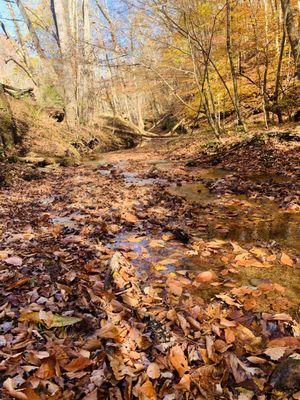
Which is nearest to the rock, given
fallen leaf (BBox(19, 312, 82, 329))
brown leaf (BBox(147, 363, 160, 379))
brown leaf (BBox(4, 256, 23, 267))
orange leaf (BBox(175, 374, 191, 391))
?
orange leaf (BBox(175, 374, 191, 391))

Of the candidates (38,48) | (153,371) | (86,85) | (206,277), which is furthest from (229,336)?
(38,48)

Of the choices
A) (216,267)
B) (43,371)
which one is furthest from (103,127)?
(43,371)

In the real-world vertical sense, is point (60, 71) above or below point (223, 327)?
above

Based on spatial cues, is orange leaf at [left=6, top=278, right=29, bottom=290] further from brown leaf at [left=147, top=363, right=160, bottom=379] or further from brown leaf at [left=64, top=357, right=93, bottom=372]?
brown leaf at [left=147, top=363, right=160, bottom=379]

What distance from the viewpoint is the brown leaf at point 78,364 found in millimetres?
1905

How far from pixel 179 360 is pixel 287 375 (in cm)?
60

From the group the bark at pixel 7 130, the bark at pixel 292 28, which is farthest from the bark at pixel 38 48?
the bark at pixel 292 28

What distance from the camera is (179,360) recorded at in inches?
79.5

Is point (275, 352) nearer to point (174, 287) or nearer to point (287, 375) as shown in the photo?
point (287, 375)

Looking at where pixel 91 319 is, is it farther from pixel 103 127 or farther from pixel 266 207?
pixel 103 127

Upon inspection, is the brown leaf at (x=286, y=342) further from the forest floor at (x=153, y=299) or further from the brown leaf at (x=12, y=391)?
the brown leaf at (x=12, y=391)

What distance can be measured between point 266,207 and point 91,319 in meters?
3.43

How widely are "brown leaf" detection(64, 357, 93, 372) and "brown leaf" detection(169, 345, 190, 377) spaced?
0.49 metres

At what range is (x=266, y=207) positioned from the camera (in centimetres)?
493
